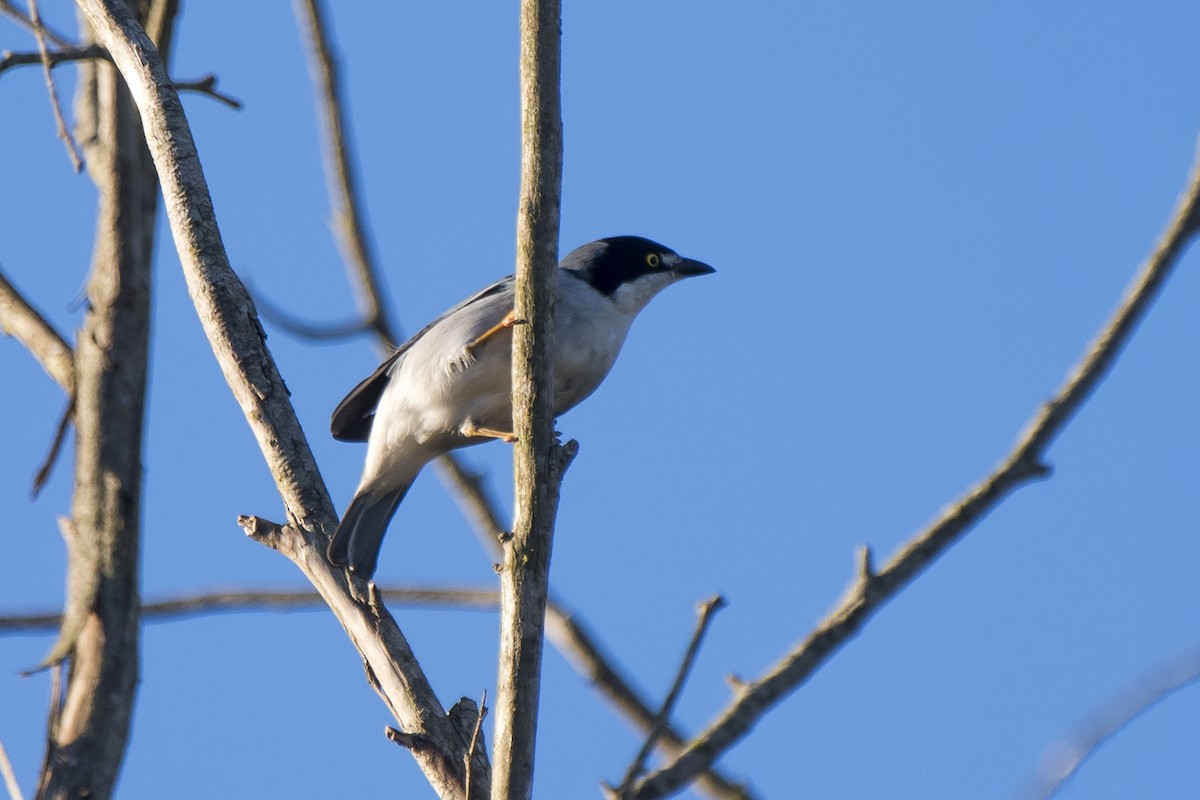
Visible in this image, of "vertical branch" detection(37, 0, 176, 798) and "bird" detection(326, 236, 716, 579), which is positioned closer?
"vertical branch" detection(37, 0, 176, 798)

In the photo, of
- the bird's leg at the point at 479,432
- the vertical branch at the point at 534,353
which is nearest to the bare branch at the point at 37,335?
the bird's leg at the point at 479,432

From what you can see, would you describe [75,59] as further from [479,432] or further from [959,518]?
[959,518]

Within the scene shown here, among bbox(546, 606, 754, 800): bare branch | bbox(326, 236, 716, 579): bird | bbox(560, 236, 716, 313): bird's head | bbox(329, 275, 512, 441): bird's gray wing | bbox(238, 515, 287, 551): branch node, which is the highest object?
bbox(560, 236, 716, 313): bird's head

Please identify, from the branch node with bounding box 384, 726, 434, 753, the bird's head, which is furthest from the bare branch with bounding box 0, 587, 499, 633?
the bird's head

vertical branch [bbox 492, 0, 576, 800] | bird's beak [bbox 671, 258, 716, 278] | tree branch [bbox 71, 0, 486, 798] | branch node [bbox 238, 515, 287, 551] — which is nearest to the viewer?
vertical branch [bbox 492, 0, 576, 800]

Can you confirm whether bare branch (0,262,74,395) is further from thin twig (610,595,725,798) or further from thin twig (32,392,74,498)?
thin twig (610,595,725,798)

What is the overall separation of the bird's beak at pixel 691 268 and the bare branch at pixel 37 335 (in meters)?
3.01

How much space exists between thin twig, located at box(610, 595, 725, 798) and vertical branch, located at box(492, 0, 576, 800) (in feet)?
1.33

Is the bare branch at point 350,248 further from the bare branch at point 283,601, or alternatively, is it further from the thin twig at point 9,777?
the thin twig at point 9,777

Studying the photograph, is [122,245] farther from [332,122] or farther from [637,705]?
[637,705]

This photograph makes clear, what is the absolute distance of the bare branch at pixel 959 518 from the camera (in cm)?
378

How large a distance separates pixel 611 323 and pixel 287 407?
206 centimetres

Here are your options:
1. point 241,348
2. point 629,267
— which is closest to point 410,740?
point 241,348

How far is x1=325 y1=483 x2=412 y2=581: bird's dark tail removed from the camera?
5914 millimetres
